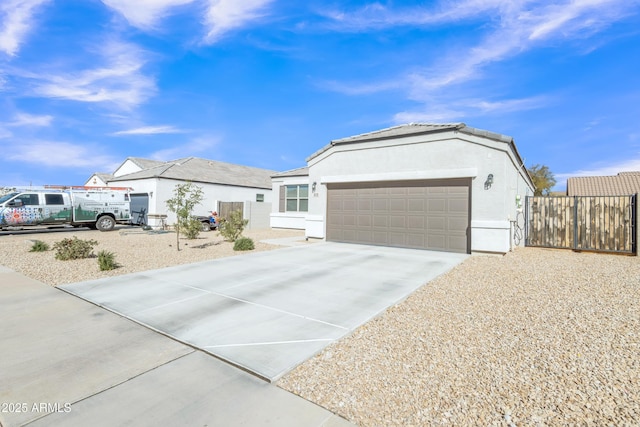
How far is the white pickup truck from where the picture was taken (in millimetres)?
15828

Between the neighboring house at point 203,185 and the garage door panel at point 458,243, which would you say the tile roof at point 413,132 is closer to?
the garage door panel at point 458,243

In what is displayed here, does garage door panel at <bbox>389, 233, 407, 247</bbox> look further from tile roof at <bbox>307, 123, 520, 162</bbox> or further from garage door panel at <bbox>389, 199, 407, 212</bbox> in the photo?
tile roof at <bbox>307, 123, 520, 162</bbox>

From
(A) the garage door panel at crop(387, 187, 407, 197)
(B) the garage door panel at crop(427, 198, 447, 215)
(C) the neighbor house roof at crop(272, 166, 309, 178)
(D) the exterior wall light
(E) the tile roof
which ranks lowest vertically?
(B) the garage door panel at crop(427, 198, 447, 215)

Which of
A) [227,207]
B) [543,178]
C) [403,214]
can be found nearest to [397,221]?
[403,214]

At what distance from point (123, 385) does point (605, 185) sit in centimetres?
3982

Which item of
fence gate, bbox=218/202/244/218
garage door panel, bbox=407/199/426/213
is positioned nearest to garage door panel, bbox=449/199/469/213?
garage door panel, bbox=407/199/426/213

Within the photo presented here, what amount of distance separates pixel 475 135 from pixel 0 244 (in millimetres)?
19442

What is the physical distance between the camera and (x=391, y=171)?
12359 millimetres

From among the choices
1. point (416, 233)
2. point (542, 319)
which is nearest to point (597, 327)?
point (542, 319)

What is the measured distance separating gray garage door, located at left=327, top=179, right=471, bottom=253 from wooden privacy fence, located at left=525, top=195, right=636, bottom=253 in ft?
11.2

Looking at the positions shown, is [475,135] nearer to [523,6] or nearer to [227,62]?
[523,6]

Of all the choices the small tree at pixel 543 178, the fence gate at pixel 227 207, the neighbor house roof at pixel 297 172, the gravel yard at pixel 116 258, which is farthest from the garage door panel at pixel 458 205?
the small tree at pixel 543 178

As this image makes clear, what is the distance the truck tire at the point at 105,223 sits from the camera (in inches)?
723

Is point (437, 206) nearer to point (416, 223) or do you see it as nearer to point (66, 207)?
point (416, 223)
